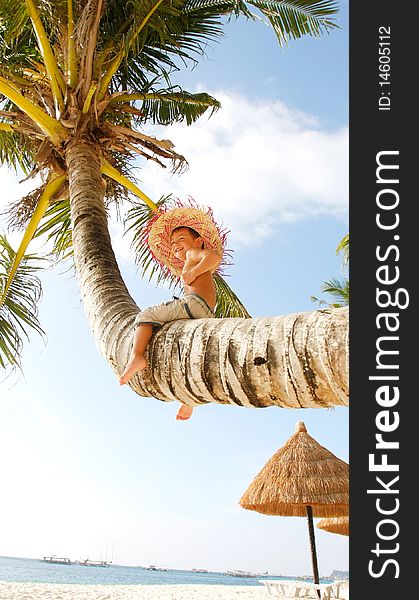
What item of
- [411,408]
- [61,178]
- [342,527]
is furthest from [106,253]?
[342,527]

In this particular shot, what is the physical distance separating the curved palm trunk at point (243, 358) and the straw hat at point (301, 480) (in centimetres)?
703

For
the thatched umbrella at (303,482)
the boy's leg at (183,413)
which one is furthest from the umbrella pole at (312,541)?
the boy's leg at (183,413)

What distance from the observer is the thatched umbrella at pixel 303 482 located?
29.7 ft

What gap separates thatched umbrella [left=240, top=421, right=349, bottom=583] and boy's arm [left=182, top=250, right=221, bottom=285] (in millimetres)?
6940

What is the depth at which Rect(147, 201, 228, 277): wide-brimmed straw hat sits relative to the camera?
3145mm

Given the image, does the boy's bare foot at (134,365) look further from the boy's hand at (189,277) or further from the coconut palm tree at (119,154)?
the boy's hand at (189,277)

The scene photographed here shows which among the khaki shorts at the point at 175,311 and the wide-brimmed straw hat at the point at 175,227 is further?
the wide-brimmed straw hat at the point at 175,227

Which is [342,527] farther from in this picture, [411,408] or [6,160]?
[411,408]

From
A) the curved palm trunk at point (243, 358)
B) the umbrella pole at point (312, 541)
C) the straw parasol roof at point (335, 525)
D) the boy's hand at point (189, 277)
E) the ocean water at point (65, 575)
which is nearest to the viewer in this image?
the curved palm trunk at point (243, 358)

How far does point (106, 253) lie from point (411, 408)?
2.36 metres

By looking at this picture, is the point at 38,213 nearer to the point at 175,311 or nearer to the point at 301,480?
the point at 175,311

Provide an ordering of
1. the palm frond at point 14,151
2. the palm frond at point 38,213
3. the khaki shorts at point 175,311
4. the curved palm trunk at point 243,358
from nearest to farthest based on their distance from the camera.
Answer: the curved palm trunk at point 243,358 → the khaki shorts at point 175,311 → the palm frond at point 38,213 → the palm frond at point 14,151

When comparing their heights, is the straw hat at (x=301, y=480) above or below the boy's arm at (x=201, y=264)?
below

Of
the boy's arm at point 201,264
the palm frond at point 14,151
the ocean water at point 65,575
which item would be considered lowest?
the ocean water at point 65,575
